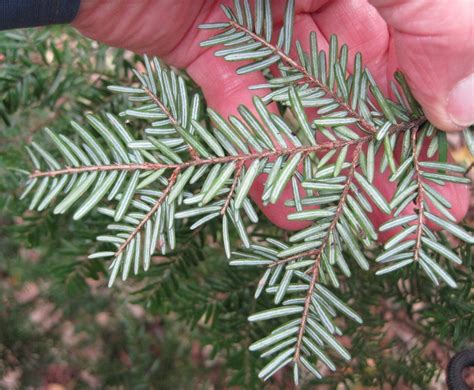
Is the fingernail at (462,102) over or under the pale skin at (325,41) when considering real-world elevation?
under

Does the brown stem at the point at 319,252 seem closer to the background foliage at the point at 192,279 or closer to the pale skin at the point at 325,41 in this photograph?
the pale skin at the point at 325,41

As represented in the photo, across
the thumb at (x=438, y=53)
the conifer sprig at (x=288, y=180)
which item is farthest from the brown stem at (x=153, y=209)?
the thumb at (x=438, y=53)

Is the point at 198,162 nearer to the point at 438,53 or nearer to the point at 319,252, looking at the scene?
the point at 319,252

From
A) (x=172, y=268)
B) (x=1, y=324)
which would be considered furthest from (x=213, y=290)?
(x=1, y=324)

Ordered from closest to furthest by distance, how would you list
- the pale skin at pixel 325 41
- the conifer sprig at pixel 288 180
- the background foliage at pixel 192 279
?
the conifer sprig at pixel 288 180
the pale skin at pixel 325 41
the background foliage at pixel 192 279

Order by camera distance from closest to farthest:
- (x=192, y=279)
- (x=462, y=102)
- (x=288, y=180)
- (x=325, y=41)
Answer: (x=288, y=180) → (x=462, y=102) → (x=325, y=41) → (x=192, y=279)

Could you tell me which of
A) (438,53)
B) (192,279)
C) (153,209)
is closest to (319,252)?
(153,209)

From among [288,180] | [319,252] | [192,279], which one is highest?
[288,180]

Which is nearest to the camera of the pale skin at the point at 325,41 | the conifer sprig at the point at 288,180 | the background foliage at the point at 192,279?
the conifer sprig at the point at 288,180
